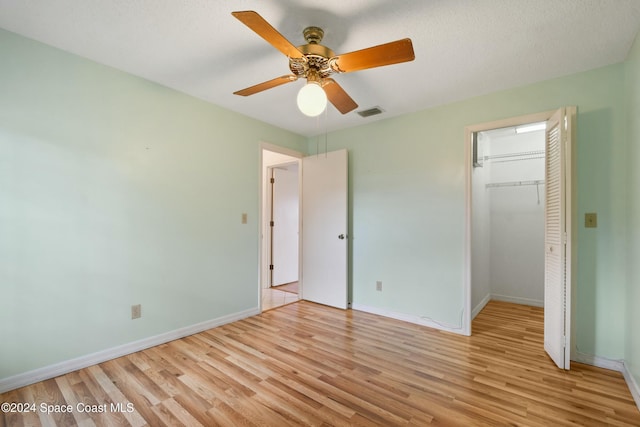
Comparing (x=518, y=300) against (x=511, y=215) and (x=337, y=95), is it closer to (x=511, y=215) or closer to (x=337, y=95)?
(x=511, y=215)

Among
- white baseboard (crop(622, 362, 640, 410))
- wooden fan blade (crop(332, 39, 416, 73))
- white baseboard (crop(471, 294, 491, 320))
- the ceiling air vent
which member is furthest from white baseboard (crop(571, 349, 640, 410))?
the ceiling air vent

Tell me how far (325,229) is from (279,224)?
1.44 m

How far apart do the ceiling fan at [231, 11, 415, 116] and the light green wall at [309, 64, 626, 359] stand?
1565 mm

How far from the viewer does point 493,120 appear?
2.72 m

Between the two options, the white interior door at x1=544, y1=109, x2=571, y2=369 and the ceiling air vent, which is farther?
the ceiling air vent

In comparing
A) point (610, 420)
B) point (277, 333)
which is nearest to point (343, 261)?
point (277, 333)

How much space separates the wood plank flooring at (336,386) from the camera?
164cm

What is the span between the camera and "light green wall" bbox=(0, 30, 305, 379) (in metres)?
1.92

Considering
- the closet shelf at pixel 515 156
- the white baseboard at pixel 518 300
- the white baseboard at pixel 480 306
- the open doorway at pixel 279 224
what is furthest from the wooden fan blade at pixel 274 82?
the white baseboard at pixel 518 300

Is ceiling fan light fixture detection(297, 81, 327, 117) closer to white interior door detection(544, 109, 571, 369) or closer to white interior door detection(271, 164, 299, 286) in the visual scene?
white interior door detection(544, 109, 571, 369)

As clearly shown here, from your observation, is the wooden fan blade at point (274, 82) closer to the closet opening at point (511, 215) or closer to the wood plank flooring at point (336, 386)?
the wood plank flooring at point (336, 386)

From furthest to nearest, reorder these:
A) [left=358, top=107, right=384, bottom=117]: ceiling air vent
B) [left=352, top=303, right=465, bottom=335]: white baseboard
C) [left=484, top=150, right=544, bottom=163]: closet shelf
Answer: [left=484, top=150, right=544, bottom=163]: closet shelf
[left=358, top=107, right=384, bottom=117]: ceiling air vent
[left=352, top=303, right=465, bottom=335]: white baseboard

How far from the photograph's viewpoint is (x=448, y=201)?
2.99 metres

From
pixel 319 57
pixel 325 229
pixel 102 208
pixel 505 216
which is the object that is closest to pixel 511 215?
pixel 505 216
